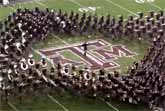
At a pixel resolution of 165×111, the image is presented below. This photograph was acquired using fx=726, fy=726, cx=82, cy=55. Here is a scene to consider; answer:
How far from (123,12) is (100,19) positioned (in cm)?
208

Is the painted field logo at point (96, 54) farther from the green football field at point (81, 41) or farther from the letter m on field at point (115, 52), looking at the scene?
the green football field at point (81, 41)

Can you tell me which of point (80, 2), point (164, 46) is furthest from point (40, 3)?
point (164, 46)

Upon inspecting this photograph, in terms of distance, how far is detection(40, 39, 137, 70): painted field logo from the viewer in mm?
17984

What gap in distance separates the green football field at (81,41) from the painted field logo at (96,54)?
144 millimetres

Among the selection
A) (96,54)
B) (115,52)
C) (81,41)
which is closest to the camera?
(96,54)

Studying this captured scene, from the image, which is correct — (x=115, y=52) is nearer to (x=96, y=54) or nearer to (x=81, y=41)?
(x=96, y=54)

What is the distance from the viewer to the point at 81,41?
62.7 feet

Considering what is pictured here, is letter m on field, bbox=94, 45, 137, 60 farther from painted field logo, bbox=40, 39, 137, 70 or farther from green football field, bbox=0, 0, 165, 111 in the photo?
green football field, bbox=0, 0, 165, 111

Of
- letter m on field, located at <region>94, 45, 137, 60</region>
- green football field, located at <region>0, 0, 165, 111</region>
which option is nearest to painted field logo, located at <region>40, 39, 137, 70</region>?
letter m on field, located at <region>94, 45, 137, 60</region>

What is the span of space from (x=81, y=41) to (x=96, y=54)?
30.5 inches

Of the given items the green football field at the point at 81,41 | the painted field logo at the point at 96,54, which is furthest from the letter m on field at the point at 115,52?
the green football field at the point at 81,41

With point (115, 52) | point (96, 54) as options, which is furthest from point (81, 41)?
point (115, 52)

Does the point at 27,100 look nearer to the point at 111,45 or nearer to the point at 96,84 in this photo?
the point at 96,84

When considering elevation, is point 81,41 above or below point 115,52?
above
